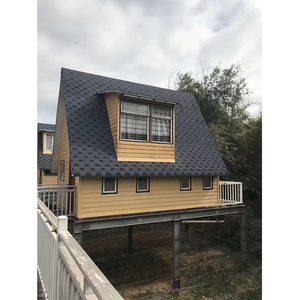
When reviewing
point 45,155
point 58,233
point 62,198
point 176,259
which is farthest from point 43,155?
point 58,233

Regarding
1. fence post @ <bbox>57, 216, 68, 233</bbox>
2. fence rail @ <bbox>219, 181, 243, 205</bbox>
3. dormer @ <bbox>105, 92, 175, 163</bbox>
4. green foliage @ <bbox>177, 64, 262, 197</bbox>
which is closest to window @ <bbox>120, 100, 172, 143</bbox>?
dormer @ <bbox>105, 92, 175, 163</bbox>

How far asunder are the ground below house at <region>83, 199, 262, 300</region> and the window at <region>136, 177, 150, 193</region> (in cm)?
302

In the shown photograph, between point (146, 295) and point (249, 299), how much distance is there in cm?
297

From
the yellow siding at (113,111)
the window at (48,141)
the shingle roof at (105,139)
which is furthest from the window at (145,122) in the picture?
the window at (48,141)

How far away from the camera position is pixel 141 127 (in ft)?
22.5

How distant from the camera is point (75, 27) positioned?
3.98 metres

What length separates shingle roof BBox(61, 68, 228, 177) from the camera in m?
6.09

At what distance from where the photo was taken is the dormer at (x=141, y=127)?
656 cm

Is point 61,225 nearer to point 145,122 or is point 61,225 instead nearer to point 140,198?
point 140,198

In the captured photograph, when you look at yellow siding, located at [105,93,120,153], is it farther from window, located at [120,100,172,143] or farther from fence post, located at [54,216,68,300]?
fence post, located at [54,216,68,300]

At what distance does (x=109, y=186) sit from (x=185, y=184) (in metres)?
2.67

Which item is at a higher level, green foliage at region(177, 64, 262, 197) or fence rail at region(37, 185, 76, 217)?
green foliage at region(177, 64, 262, 197)

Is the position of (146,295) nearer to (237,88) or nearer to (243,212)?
(243,212)
